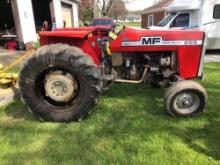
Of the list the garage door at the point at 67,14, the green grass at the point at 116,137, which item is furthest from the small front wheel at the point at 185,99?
the garage door at the point at 67,14

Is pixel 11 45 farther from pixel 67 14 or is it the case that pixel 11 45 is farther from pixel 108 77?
pixel 108 77

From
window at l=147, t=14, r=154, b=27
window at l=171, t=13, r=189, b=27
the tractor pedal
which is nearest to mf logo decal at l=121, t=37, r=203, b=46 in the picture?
the tractor pedal

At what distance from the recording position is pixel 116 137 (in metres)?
3.66

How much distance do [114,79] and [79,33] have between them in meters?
0.94

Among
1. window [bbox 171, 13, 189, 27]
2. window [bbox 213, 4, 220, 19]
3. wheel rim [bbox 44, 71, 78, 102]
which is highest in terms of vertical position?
window [bbox 213, 4, 220, 19]

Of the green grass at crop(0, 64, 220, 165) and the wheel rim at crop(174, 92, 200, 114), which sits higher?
the wheel rim at crop(174, 92, 200, 114)

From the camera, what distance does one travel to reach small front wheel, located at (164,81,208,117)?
404 cm

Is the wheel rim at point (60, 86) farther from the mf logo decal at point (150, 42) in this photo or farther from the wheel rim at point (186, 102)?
the wheel rim at point (186, 102)

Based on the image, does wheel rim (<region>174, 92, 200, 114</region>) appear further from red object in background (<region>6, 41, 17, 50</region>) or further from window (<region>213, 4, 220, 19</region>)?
red object in background (<region>6, 41, 17, 50</region>)

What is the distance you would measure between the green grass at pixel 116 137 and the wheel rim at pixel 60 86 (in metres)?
0.41

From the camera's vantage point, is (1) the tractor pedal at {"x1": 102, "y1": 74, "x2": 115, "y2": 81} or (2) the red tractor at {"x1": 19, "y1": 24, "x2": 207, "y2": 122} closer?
(2) the red tractor at {"x1": 19, "y1": 24, "x2": 207, "y2": 122}

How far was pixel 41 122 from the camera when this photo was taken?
13.7 feet

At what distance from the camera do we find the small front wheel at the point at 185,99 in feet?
13.2

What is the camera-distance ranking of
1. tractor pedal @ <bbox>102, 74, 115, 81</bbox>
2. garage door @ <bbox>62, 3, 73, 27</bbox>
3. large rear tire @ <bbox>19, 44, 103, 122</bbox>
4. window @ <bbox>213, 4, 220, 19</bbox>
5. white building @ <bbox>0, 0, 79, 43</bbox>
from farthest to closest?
garage door @ <bbox>62, 3, 73, 27</bbox>
white building @ <bbox>0, 0, 79, 43</bbox>
window @ <bbox>213, 4, 220, 19</bbox>
tractor pedal @ <bbox>102, 74, 115, 81</bbox>
large rear tire @ <bbox>19, 44, 103, 122</bbox>
